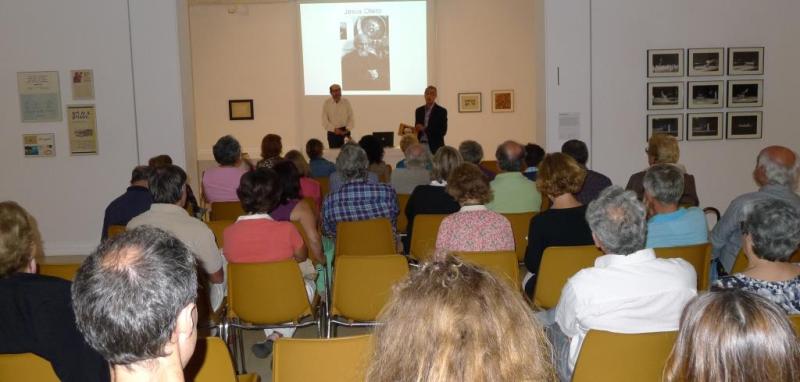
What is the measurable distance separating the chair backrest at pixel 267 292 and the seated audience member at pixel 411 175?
2977 mm

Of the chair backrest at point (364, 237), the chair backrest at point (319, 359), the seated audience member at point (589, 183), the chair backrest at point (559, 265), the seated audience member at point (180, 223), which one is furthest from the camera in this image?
the seated audience member at point (589, 183)

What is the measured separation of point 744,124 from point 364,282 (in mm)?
7193

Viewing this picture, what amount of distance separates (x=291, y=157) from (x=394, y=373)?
6.01 meters

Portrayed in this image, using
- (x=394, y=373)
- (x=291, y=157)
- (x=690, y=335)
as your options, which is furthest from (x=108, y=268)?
(x=291, y=157)

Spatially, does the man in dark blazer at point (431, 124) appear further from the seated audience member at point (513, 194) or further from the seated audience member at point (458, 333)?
the seated audience member at point (458, 333)

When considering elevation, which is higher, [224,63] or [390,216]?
[224,63]

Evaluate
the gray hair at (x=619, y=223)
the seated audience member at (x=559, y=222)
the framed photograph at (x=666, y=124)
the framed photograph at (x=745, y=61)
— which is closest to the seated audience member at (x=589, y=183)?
the seated audience member at (x=559, y=222)

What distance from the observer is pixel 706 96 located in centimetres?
959

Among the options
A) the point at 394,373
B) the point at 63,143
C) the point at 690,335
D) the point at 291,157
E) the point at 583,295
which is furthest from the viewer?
the point at 63,143

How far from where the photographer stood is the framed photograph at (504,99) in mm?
14586

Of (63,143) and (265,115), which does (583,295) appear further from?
(265,115)

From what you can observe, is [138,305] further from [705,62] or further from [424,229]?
[705,62]

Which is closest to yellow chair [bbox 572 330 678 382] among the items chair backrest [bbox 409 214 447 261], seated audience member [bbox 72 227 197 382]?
seated audience member [bbox 72 227 197 382]

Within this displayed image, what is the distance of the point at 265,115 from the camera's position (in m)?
15.0
